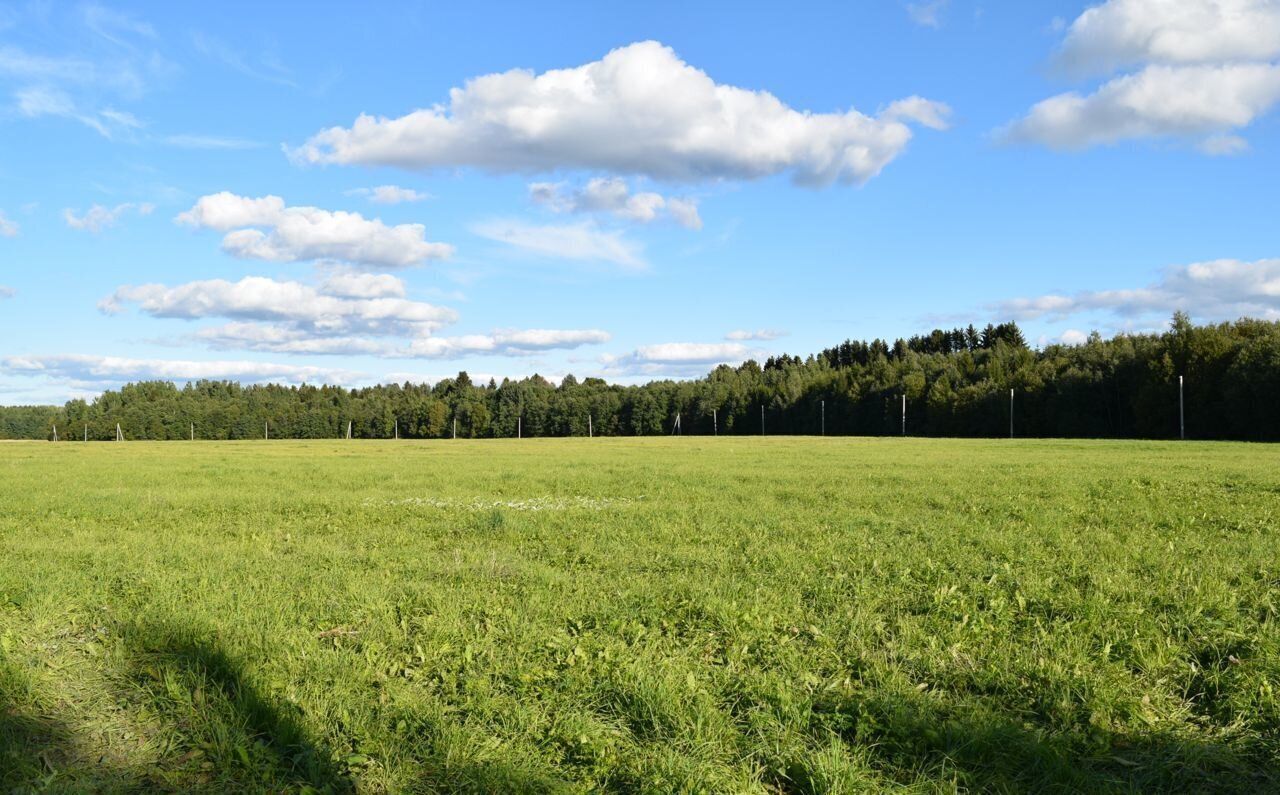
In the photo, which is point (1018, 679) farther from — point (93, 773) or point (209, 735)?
point (93, 773)

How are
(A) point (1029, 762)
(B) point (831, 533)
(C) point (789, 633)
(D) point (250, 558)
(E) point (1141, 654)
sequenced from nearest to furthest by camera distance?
(A) point (1029, 762)
(E) point (1141, 654)
(C) point (789, 633)
(D) point (250, 558)
(B) point (831, 533)

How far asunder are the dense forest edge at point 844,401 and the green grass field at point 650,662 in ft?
256

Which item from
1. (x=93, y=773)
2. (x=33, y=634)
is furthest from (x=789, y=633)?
(x=33, y=634)

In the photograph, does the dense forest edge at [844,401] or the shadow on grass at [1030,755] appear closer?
the shadow on grass at [1030,755]

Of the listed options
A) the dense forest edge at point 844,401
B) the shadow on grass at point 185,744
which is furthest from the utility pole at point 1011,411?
the shadow on grass at point 185,744

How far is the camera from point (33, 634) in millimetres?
7562

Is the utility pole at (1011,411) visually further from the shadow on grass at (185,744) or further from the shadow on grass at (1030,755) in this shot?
the shadow on grass at (185,744)

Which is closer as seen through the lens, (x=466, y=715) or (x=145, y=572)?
(x=466, y=715)

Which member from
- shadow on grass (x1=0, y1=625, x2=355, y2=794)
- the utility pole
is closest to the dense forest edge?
the utility pole

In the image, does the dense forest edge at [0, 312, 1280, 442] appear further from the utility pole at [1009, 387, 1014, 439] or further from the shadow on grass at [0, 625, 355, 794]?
the shadow on grass at [0, 625, 355, 794]

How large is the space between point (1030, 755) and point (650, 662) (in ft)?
9.14

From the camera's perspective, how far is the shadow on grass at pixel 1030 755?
5086 millimetres

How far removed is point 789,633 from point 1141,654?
286 centimetres

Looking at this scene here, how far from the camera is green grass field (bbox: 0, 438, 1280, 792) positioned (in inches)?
209
